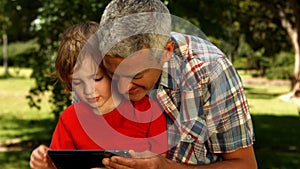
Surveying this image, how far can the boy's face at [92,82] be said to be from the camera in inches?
96.3

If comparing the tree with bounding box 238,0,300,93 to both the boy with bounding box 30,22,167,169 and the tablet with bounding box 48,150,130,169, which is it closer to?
the boy with bounding box 30,22,167,169

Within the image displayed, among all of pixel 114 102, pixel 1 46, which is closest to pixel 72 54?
pixel 114 102

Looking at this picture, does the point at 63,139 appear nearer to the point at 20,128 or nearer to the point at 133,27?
the point at 133,27

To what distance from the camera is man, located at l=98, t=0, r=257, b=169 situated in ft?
7.39

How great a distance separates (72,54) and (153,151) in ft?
1.92

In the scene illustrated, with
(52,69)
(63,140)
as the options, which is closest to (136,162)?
(63,140)

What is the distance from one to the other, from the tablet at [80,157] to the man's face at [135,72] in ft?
0.96

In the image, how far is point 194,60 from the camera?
7.98 feet

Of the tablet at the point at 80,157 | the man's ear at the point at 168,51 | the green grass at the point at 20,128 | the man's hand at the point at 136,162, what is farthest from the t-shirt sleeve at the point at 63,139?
the green grass at the point at 20,128

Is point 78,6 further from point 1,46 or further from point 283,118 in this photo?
point 1,46

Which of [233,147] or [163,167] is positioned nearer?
[163,167]

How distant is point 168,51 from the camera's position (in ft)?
7.55

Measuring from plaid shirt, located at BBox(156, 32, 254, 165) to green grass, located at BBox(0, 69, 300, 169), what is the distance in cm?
617

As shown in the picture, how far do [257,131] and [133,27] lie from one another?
11.4 m
